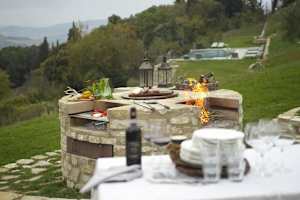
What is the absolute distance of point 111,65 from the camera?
23.7m

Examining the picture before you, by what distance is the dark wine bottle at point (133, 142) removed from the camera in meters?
2.44

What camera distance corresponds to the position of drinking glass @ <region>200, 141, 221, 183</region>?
7.45 feet

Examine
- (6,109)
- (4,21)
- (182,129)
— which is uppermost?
(4,21)

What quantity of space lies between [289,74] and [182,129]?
8145 millimetres

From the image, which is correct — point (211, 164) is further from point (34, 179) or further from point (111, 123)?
point (34, 179)

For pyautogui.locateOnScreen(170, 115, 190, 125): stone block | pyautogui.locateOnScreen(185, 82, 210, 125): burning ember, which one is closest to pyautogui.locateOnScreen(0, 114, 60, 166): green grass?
pyautogui.locateOnScreen(185, 82, 210, 125): burning ember

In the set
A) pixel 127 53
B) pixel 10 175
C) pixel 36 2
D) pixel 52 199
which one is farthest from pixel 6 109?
pixel 52 199

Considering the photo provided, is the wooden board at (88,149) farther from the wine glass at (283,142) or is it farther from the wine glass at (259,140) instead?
the wine glass at (259,140)

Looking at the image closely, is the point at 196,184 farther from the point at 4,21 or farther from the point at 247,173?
the point at 4,21

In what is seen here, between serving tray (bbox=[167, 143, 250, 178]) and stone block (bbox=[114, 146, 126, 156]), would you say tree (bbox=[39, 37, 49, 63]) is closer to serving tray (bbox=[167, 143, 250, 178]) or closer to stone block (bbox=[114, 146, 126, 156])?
stone block (bbox=[114, 146, 126, 156])

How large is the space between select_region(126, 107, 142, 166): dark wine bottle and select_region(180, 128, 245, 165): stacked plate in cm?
24

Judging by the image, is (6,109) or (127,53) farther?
(127,53)

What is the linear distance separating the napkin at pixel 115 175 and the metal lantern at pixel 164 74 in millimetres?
4328

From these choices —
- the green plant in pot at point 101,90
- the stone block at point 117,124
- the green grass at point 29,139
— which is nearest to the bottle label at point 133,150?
the stone block at point 117,124
